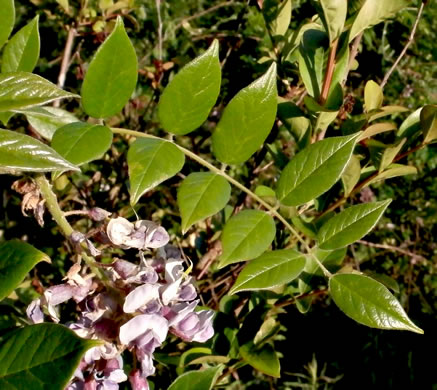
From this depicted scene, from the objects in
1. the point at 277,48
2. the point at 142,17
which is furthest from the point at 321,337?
the point at 277,48

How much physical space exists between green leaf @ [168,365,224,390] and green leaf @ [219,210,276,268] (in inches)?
4.1

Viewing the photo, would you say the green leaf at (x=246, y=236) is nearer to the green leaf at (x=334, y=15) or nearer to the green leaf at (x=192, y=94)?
the green leaf at (x=192, y=94)

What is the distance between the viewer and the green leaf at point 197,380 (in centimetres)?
61

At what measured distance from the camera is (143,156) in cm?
58

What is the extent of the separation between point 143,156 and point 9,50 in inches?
8.2

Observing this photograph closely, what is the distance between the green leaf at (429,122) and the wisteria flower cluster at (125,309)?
0.31 meters

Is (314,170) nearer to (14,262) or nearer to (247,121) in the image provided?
(247,121)

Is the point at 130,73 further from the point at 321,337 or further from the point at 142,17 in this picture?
the point at 321,337

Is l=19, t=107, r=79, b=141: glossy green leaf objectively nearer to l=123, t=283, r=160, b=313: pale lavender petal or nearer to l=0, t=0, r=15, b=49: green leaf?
l=0, t=0, r=15, b=49: green leaf

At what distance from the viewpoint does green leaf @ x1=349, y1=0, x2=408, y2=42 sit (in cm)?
67

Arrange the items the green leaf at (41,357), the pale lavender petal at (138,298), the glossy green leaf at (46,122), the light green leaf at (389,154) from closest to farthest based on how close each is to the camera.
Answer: the green leaf at (41,357) < the pale lavender petal at (138,298) < the glossy green leaf at (46,122) < the light green leaf at (389,154)

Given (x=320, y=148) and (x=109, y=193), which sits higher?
(x=320, y=148)

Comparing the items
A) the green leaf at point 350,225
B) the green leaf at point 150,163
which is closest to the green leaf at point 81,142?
the green leaf at point 150,163

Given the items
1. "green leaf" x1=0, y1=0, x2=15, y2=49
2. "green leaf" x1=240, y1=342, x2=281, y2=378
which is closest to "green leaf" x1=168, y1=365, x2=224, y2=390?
"green leaf" x1=240, y1=342, x2=281, y2=378
